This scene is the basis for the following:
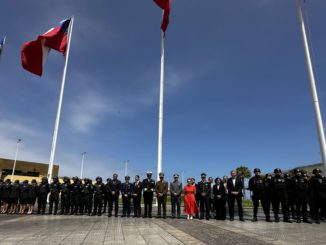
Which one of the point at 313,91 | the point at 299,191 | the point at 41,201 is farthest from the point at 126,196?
the point at 313,91

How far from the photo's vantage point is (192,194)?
42.7ft

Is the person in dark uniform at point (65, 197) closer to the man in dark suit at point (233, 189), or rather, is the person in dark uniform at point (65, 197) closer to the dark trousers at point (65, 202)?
the dark trousers at point (65, 202)

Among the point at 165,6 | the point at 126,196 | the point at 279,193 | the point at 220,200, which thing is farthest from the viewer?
the point at 165,6

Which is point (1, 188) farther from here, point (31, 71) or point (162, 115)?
point (162, 115)

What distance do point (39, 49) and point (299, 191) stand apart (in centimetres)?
1772

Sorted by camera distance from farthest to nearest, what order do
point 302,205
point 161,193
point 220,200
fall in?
point 161,193, point 220,200, point 302,205

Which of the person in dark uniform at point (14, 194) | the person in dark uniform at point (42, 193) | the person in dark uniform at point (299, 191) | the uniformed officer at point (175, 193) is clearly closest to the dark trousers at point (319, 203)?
the person in dark uniform at point (299, 191)

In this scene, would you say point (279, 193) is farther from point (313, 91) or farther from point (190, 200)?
point (313, 91)

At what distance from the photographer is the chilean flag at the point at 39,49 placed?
19.0m

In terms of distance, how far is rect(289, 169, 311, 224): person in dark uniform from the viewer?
11293 mm

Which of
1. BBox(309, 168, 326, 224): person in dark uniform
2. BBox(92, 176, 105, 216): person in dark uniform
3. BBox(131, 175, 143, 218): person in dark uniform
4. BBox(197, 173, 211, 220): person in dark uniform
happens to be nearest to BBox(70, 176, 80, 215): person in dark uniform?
BBox(92, 176, 105, 216): person in dark uniform

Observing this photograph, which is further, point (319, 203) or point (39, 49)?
point (39, 49)

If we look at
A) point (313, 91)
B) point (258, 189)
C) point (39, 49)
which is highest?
point (39, 49)

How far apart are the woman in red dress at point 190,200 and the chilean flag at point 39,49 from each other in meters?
13.0
